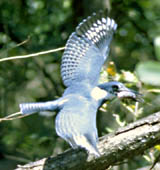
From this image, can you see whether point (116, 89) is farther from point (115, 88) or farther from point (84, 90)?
point (84, 90)

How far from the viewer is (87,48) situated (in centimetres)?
211

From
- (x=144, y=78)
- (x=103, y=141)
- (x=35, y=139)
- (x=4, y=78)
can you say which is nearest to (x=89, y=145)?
(x=103, y=141)

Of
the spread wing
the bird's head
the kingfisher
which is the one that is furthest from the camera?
the spread wing

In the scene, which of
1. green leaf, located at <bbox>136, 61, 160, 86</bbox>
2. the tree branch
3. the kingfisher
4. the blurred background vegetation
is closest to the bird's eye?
the kingfisher

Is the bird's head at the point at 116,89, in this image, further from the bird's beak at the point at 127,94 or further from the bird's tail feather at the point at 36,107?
the bird's tail feather at the point at 36,107

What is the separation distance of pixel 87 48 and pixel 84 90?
35 cm

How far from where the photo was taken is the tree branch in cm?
162

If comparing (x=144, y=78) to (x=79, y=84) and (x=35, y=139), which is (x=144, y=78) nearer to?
(x=79, y=84)

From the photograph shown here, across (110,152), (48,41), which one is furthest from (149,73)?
(48,41)

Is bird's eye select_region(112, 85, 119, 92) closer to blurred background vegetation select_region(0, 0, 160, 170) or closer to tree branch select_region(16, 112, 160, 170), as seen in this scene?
tree branch select_region(16, 112, 160, 170)

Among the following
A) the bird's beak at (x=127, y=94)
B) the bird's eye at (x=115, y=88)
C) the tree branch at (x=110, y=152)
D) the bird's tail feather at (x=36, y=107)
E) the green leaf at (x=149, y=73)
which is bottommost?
the tree branch at (x=110, y=152)

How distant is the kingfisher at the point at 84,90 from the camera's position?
159 cm

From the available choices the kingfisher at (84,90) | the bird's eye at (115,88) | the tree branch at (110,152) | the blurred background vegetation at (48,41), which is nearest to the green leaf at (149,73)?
the kingfisher at (84,90)

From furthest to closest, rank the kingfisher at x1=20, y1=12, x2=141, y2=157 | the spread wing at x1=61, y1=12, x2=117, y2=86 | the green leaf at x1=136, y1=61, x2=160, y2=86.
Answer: the spread wing at x1=61, y1=12, x2=117, y2=86 → the kingfisher at x1=20, y1=12, x2=141, y2=157 → the green leaf at x1=136, y1=61, x2=160, y2=86
